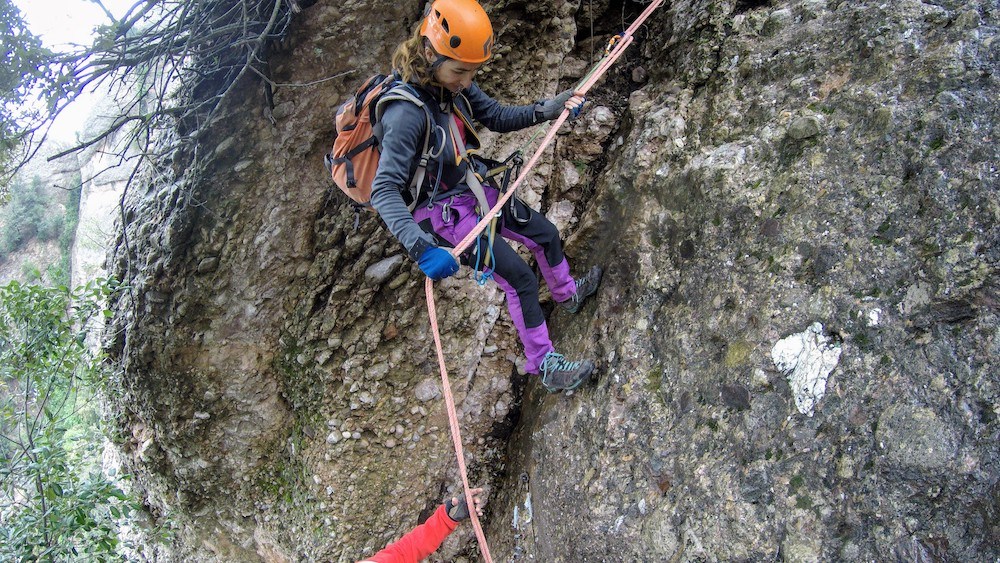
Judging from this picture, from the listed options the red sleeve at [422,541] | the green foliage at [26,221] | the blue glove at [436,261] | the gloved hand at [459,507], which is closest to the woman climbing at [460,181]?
the blue glove at [436,261]

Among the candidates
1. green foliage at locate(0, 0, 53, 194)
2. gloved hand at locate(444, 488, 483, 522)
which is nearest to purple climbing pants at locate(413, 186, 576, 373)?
gloved hand at locate(444, 488, 483, 522)

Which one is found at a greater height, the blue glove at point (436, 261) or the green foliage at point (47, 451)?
the blue glove at point (436, 261)

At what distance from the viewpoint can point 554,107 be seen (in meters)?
3.86

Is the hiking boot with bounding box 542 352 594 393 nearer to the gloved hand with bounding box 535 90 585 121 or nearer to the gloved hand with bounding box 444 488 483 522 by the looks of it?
the gloved hand with bounding box 444 488 483 522

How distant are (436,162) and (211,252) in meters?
2.76

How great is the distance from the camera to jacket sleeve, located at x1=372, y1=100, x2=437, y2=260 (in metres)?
3.13

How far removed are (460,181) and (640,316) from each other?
1.51 metres

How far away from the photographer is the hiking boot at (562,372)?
150 inches

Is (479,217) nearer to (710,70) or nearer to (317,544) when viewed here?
(710,70)

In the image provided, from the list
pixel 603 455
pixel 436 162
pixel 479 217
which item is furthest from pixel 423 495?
pixel 436 162

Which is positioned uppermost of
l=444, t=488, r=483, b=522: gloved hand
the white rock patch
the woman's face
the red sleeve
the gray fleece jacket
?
the woman's face

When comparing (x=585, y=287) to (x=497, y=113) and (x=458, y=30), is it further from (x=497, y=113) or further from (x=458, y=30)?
(x=458, y=30)

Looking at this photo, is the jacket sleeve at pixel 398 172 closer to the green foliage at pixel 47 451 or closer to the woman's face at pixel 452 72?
the woman's face at pixel 452 72

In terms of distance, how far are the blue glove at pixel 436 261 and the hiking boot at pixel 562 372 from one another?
3.94 ft
